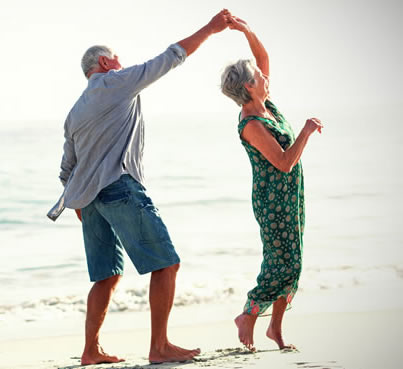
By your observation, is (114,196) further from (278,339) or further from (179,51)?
(278,339)

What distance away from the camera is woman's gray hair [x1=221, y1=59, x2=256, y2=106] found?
12.6ft

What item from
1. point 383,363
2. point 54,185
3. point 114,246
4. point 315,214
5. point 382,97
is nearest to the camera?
point 383,363

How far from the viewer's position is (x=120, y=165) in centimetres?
373

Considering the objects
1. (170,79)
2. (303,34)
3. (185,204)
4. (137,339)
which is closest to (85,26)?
(170,79)

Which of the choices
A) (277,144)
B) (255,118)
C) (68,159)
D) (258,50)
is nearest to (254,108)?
(255,118)

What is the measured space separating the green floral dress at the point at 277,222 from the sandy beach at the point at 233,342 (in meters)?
0.31

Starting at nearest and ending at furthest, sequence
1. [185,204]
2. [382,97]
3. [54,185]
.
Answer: [185,204] < [54,185] < [382,97]

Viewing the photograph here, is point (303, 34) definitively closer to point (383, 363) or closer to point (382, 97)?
point (382, 97)

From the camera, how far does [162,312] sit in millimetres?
3773

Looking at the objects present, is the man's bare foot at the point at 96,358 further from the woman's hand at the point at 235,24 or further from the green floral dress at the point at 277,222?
the woman's hand at the point at 235,24

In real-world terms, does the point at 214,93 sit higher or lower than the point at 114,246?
higher

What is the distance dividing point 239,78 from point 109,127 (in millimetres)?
660

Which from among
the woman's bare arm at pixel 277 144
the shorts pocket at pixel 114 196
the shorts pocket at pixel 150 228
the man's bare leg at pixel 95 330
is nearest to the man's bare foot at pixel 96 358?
the man's bare leg at pixel 95 330

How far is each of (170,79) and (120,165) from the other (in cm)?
2340
